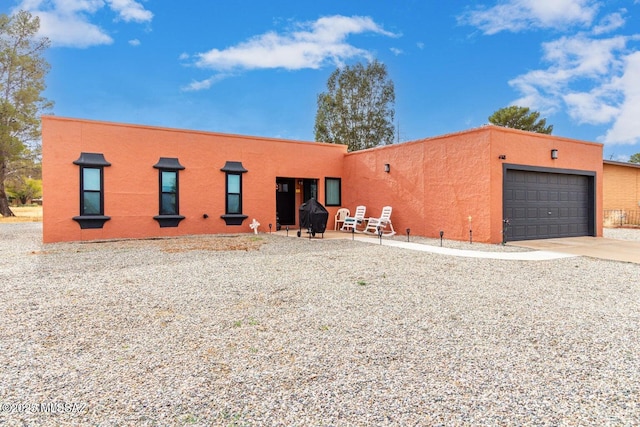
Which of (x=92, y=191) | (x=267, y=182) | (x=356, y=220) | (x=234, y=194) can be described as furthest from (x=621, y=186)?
(x=92, y=191)

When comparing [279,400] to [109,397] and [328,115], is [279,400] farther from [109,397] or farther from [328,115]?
[328,115]

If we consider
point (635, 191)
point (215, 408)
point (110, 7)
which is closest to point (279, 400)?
point (215, 408)

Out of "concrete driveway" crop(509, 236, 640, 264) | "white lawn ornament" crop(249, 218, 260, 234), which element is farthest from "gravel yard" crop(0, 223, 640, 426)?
"white lawn ornament" crop(249, 218, 260, 234)

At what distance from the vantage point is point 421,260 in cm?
693

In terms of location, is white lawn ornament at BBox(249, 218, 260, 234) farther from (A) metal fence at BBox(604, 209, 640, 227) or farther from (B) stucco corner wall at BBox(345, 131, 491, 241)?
(A) metal fence at BBox(604, 209, 640, 227)

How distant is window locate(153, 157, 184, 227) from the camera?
37.0 feet

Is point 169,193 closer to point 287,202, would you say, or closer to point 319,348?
point 287,202

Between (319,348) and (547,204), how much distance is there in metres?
10.1

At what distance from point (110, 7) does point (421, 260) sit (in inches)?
571

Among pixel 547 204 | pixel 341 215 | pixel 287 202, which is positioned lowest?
pixel 341 215

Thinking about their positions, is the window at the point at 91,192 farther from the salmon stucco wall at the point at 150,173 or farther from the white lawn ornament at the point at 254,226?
the white lawn ornament at the point at 254,226

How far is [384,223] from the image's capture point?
1220cm

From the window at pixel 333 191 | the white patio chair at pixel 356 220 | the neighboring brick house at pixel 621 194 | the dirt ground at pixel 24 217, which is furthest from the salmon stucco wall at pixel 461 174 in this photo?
the dirt ground at pixel 24 217

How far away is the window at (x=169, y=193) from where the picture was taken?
11.3m
